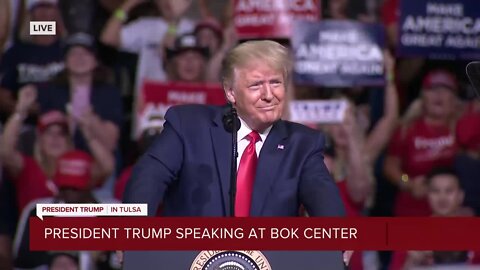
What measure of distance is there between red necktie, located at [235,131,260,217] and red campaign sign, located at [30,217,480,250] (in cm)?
8

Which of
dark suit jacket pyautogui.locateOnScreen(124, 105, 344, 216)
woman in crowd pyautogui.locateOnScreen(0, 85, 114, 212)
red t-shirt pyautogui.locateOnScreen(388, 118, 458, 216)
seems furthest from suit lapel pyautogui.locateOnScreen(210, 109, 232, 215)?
red t-shirt pyautogui.locateOnScreen(388, 118, 458, 216)

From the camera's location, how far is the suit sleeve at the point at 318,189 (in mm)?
2615

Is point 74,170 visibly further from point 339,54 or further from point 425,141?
A: point 425,141

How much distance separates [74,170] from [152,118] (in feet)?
1.09

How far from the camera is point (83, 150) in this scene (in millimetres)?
3971

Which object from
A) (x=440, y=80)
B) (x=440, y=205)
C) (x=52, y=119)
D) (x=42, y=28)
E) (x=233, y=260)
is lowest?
(x=440, y=205)

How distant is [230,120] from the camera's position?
2.65 m

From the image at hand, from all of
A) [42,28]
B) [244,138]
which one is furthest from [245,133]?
[42,28]

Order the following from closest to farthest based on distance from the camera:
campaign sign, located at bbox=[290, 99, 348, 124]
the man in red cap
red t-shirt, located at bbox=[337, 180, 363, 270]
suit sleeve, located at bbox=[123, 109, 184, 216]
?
1. suit sleeve, located at bbox=[123, 109, 184, 216]
2. red t-shirt, located at bbox=[337, 180, 363, 270]
3. campaign sign, located at bbox=[290, 99, 348, 124]
4. the man in red cap

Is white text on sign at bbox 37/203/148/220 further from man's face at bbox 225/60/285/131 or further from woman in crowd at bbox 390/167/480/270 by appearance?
woman in crowd at bbox 390/167/480/270

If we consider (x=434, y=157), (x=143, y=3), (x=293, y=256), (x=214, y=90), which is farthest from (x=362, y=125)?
(x=293, y=256)

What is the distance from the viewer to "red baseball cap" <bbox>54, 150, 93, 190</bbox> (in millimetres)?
3723

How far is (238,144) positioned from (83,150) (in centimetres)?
137

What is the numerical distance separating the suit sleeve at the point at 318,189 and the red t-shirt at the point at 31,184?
139 centimetres
